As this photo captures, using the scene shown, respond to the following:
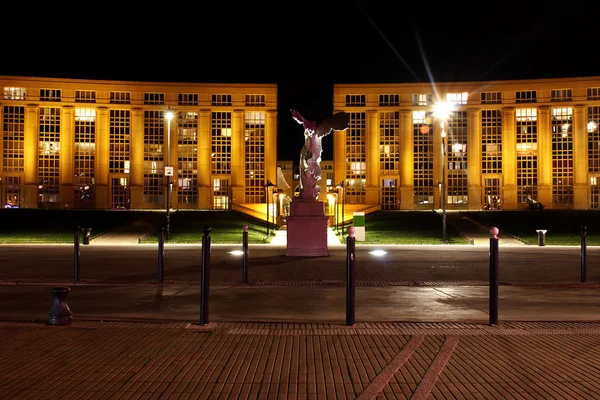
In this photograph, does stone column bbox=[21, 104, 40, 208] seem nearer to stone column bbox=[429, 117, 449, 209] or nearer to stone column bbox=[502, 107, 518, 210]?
stone column bbox=[429, 117, 449, 209]

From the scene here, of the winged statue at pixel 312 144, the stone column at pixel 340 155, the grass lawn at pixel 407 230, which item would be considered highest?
the stone column at pixel 340 155

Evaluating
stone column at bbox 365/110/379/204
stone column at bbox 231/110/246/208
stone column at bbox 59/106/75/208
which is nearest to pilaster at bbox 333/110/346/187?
stone column at bbox 365/110/379/204

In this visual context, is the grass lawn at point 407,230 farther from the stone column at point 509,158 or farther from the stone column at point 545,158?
the stone column at point 545,158

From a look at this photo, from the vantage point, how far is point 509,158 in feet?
246

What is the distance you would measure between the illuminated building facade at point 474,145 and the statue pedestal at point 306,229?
51087mm

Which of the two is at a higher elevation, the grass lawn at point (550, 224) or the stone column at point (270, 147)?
the stone column at point (270, 147)

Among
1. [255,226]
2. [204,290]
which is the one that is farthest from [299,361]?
[255,226]

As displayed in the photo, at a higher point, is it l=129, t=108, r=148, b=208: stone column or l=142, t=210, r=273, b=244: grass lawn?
l=129, t=108, r=148, b=208: stone column

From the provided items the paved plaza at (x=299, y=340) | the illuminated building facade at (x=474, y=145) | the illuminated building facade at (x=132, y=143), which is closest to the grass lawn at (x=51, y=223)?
the paved plaza at (x=299, y=340)

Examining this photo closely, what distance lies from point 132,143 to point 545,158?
51.7 metres

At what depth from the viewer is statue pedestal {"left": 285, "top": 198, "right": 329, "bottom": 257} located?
77.2ft

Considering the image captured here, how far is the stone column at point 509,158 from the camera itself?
74688 mm

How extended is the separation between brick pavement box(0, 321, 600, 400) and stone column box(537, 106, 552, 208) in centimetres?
6930

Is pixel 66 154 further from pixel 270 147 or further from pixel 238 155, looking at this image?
pixel 270 147
